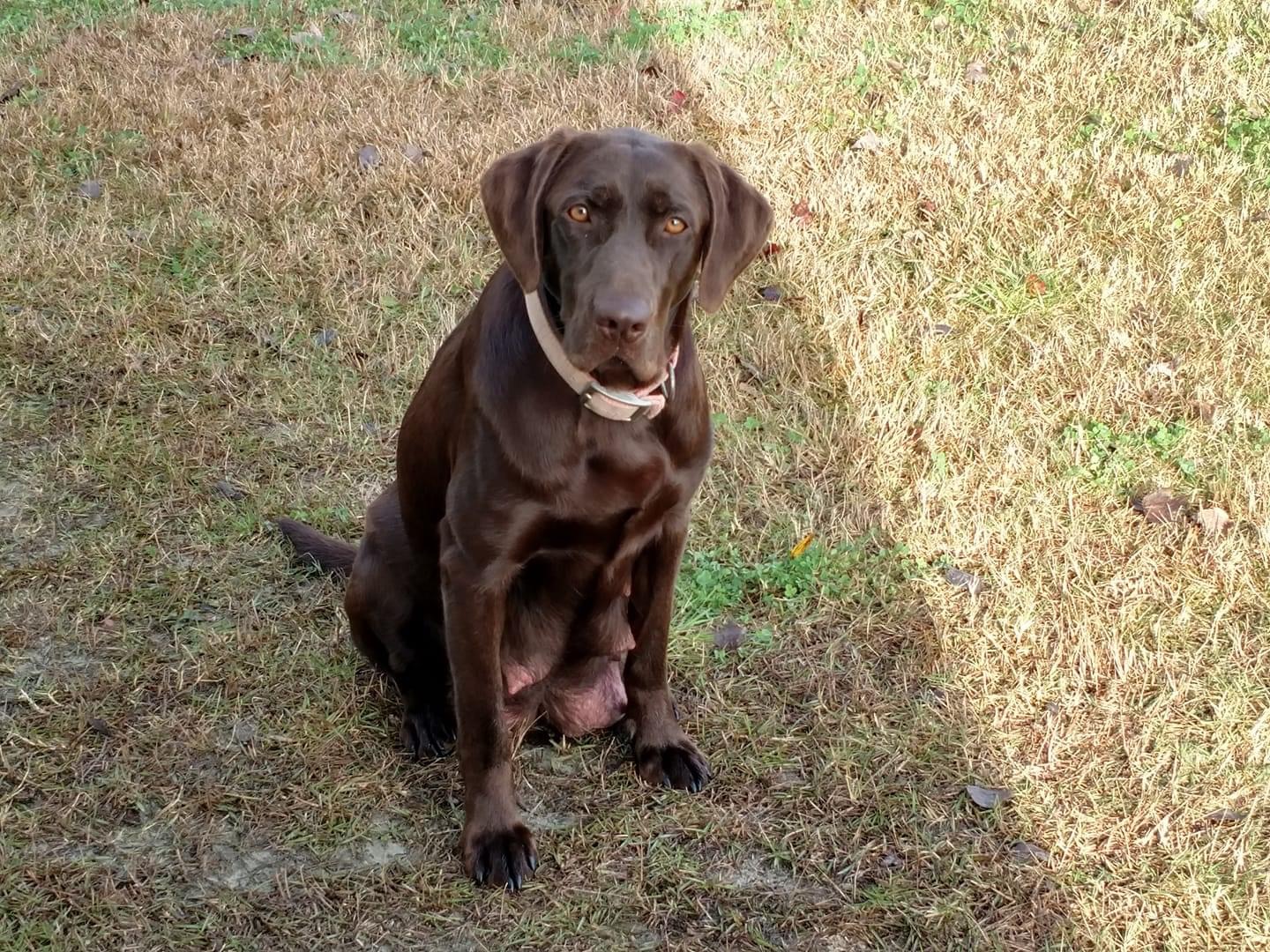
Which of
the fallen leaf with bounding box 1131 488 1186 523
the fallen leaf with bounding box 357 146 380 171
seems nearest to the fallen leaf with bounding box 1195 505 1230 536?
the fallen leaf with bounding box 1131 488 1186 523

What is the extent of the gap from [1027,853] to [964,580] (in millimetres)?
979

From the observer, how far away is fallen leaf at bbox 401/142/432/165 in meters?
5.59

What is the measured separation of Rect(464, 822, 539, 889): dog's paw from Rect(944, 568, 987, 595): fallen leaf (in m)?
1.50

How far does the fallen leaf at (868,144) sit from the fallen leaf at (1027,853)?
3446mm

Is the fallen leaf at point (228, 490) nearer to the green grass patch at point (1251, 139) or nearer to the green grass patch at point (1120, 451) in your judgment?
the green grass patch at point (1120, 451)

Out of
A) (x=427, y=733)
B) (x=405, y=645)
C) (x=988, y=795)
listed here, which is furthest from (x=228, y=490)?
(x=988, y=795)

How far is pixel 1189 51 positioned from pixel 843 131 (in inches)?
68.5

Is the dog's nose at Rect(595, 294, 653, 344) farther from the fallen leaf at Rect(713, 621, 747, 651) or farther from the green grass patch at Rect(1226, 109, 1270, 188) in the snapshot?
the green grass patch at Rect(1226, 109, 1270, 188)

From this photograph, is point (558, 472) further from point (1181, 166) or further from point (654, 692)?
point (1181, 166)

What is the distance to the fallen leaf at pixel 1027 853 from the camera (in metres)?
2.88

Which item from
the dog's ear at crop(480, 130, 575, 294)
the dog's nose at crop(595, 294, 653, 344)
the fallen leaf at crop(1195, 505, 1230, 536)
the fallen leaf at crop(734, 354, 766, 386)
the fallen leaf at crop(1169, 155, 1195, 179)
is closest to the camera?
the dog's nose at crop(595, 294, 653, 344)

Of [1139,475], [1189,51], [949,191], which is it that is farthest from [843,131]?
[1139,475]

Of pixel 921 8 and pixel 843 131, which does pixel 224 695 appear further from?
A: pixel 921 8

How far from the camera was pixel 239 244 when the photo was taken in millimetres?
5129
